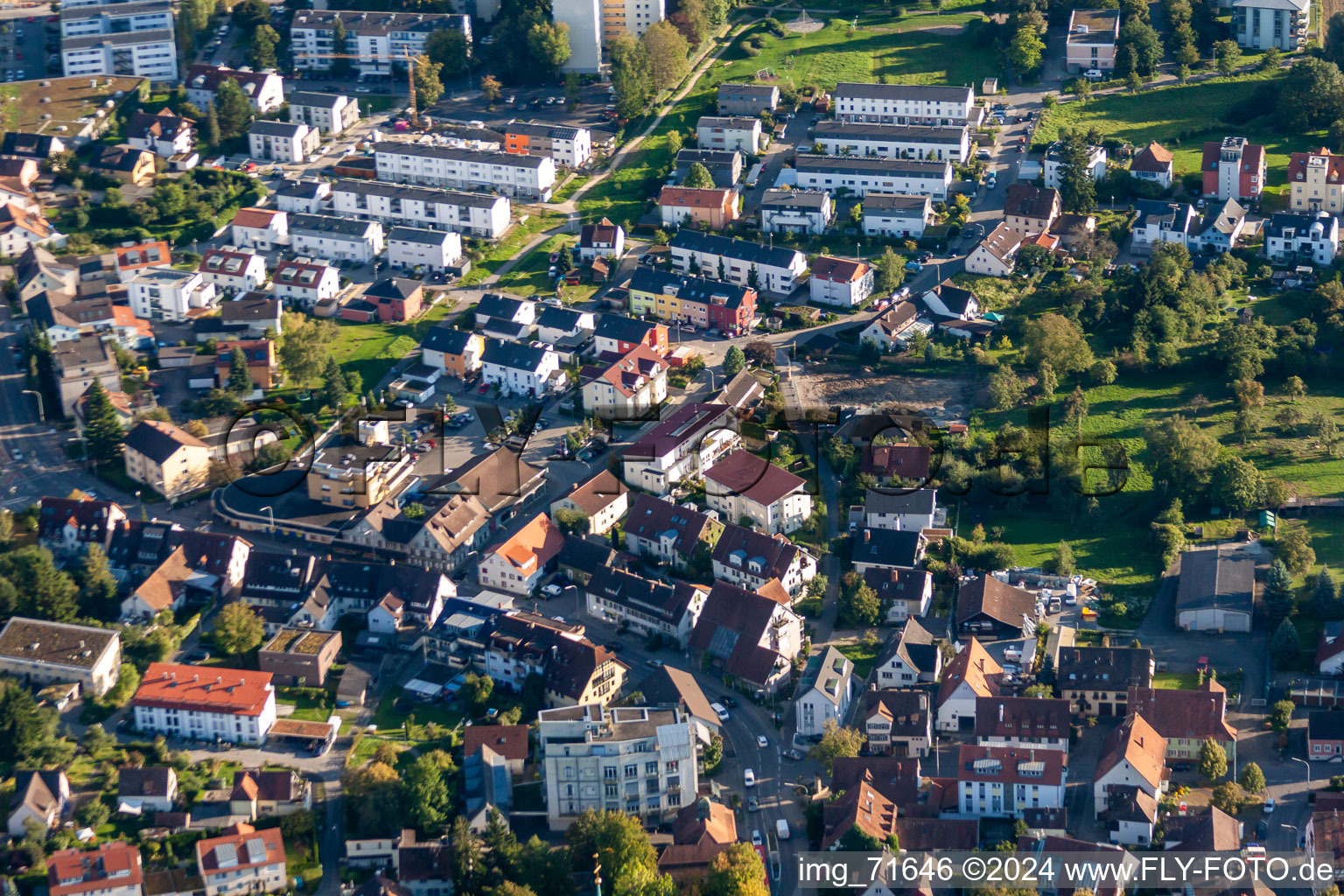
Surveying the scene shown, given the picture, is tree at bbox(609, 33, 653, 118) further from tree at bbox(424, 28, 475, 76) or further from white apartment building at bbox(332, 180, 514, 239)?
white apartment building at bbox(332, 180, 514, 239)

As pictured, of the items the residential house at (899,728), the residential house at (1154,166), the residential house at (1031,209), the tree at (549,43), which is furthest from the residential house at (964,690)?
the tree at (549,43)

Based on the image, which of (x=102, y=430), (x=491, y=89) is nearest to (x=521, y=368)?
(x=102, y=430)

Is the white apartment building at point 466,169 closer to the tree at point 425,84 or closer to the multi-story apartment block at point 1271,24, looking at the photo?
the tree at point 425,84

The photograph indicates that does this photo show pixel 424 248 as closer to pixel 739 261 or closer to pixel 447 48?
pixel 739 261

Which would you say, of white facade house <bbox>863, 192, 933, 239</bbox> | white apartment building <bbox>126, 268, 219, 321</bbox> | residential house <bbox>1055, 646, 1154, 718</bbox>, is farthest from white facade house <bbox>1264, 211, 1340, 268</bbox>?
white apartment building <bbox>126, 268, 219, 321</bbox>

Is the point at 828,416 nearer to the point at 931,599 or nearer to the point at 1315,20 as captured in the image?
the point at 931,599

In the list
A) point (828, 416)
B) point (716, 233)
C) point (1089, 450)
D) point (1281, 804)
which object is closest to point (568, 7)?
point (716, 233)
